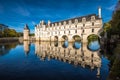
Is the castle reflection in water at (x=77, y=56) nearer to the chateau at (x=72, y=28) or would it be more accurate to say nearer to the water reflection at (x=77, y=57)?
the water reflection at (x=77, y=57)

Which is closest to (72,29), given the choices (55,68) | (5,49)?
(5,49)

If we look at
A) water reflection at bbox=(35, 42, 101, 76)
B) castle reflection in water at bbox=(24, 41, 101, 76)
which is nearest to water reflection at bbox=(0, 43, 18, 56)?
castle reflection in water at bbox=(24, 41, 101, 76)

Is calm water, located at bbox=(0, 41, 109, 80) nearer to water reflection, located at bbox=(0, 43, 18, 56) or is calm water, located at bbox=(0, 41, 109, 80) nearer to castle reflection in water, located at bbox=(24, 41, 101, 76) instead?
castle reflection in water, located at bbox=(24, 41, 101, 76)

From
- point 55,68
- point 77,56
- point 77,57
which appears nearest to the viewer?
point 55,68

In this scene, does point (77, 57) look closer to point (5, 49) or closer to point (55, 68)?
point (55, 68)

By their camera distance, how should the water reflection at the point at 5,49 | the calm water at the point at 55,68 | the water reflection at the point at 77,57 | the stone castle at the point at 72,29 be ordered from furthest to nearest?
the stone castle at the point at 72,29 → the water reflection at the point at 5,49 → the water reflection at the point at 77,57 → the calm water at the point at 55,68

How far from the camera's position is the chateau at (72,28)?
4978 centimetres

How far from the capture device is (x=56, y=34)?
69.2 metres

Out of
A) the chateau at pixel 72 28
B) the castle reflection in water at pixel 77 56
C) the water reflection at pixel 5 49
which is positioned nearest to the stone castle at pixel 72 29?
the chateau at pixel 72 28

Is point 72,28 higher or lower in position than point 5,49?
higher

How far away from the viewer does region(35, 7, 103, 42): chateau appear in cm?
4978

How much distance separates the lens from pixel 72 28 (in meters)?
59.2

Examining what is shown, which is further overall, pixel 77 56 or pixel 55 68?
pixel 77 56

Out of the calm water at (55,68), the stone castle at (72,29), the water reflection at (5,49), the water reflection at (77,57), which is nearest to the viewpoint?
the calm water at (55,68)
